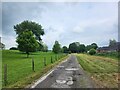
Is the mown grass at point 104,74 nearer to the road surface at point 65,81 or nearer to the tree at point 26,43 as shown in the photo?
the road surface at point 65,81

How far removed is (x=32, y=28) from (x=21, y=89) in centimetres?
8253

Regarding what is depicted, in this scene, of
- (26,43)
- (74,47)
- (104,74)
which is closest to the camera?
(104,74)

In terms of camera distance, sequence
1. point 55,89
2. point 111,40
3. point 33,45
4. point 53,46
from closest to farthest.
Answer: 1. point 55,89
2. point 33,45
3. point 53,46
4. point 111,40

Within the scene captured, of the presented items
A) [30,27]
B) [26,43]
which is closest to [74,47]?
[30,27]

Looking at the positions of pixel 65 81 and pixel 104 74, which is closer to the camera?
pixel 65 81

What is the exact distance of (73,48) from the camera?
178m

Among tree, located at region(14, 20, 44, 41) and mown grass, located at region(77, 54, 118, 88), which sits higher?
tree, located at region(14, 20, 44, 41)

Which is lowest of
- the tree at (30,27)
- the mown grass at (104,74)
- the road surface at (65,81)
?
the mown grass at (104,74)

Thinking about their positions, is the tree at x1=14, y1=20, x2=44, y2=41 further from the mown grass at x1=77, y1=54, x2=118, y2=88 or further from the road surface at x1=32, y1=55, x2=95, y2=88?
the road surface at x1=32, y1=55, x2=95, y2=88

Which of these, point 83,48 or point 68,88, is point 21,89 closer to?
point 68,88

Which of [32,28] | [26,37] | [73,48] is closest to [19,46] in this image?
[26,37]

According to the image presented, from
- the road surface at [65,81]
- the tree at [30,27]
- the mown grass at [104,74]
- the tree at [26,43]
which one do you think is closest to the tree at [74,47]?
the tree at [30,27]

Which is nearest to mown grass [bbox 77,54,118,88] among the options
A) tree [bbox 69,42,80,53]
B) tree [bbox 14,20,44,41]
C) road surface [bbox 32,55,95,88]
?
road surface [bbox 32,55,95,88]

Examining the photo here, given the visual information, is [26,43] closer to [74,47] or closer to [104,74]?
[104,74]
